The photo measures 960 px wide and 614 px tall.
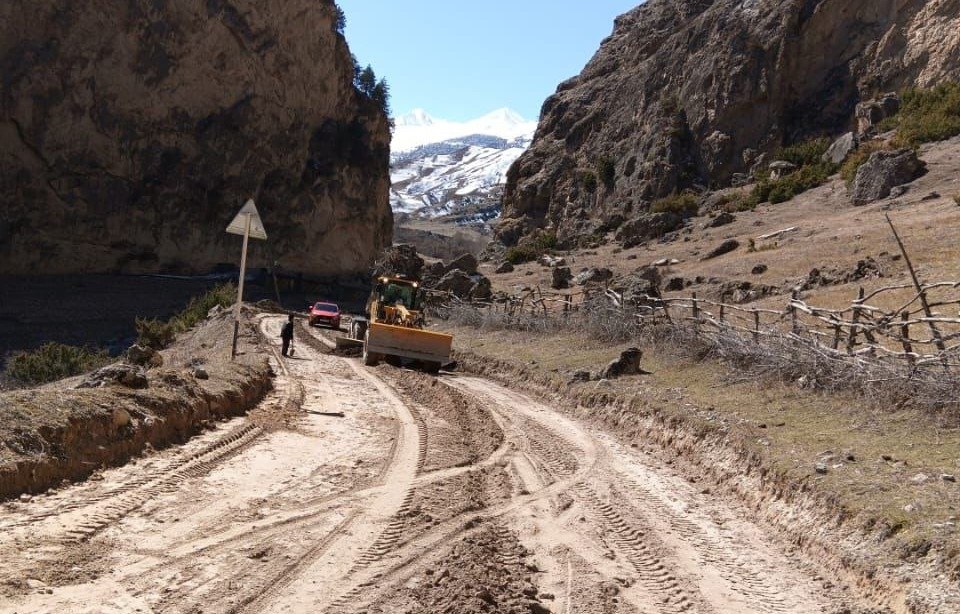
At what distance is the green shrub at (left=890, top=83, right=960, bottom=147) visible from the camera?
132 feet

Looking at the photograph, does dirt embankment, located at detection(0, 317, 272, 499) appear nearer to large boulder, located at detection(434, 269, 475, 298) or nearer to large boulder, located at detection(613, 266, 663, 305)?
large boulder, located at detection(613, 266, 663, 305)

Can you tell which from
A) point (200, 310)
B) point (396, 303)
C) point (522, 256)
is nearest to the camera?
point (396, 303)

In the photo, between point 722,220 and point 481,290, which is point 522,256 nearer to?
point 722,220

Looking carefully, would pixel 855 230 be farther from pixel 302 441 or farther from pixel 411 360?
pixel 302 441

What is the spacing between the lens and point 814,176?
148 feet

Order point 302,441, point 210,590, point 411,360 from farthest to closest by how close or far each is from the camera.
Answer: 1. point 411,360
2. point 302,441
3. point 210,590

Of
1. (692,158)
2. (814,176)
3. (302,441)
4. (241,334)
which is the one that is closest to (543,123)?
(692,158)

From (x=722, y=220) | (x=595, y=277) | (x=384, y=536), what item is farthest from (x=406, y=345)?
(x=722, y=220)

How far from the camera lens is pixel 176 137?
180 feet

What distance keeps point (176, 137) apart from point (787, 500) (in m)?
54.5

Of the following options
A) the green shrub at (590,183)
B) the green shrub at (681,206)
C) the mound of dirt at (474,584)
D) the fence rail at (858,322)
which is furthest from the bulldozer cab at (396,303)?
the green shrub at (590,183)

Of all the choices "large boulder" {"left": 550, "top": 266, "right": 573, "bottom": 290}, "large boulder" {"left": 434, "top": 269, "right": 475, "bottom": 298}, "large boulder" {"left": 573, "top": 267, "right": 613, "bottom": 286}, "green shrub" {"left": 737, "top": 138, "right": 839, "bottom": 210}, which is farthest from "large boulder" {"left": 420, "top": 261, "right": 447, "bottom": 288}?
"green shrub" {"left": 737, "top": 138, "right": 839, "bottom": 210}

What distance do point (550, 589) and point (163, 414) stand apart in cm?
499

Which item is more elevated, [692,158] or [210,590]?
[692,158]
